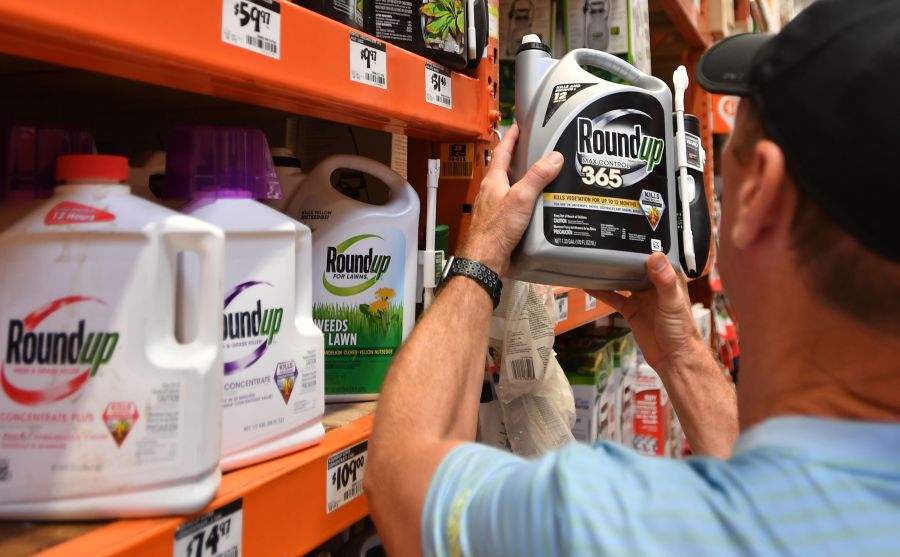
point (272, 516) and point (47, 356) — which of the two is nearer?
point (47, 356)

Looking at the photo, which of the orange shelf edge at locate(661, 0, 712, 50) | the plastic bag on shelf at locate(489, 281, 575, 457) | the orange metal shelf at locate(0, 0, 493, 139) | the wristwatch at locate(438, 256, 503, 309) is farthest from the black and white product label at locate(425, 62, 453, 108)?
the orange shelf edge at locate(661, 0, 712, 50)

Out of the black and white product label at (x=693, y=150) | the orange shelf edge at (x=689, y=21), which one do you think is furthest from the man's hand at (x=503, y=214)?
the orange shelf edge at (x=689, y=21)

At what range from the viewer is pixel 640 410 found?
212cm

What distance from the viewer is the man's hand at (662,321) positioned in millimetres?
1070

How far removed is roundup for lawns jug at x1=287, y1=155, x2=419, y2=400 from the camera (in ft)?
3.04

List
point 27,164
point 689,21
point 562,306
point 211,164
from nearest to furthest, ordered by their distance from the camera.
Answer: point 27,164 → point 211,164 → point 562,306 → point 689,21

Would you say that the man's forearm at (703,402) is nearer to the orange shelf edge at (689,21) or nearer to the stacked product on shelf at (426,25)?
the stacked product on shelf at (426,25)

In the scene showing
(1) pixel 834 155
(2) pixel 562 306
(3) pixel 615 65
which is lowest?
(2) pixel 562 306

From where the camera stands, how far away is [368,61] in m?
0.82

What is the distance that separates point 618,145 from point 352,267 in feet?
1.23

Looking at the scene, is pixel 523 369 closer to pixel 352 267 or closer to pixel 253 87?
pixel 352 267

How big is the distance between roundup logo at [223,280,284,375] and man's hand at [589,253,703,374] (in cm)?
54

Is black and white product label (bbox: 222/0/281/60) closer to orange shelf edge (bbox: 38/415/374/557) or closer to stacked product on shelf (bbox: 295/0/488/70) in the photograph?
stacked product on shelf (bbox: 295/0/488/70)

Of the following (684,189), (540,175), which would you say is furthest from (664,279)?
(540,175)
